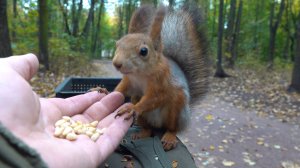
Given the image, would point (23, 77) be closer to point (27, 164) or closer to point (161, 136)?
point (27, 164)

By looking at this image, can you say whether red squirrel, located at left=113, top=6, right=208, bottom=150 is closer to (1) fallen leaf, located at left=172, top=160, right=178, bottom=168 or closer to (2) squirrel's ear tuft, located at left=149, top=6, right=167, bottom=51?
(2) squirrel's ear tuft, located at left=149, top=6, right=167, bottom=51

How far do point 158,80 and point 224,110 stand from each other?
3647 millimetres

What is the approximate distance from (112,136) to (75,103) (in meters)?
0.40

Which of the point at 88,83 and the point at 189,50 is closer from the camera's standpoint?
the point at 189,50

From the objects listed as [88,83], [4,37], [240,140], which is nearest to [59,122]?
[88,83]

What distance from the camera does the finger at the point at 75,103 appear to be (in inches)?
64.7

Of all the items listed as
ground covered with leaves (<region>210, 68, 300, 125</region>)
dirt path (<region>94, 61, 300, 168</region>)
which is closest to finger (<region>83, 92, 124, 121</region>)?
dirt path (<region>94, 61, 300, 168</region>)

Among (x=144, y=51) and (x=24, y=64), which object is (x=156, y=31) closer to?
(x=144, y=51)

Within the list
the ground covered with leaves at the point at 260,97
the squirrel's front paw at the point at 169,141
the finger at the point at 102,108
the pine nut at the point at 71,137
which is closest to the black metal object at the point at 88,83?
the finger at the point at 102,108

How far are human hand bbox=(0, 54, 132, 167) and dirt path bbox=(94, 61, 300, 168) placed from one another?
1.50 meters

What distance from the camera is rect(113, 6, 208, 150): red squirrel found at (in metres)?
1.64

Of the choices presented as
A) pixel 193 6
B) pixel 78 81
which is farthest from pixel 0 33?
pixel 193 6

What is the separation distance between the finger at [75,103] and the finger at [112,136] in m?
0.26

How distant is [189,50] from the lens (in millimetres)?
2098
